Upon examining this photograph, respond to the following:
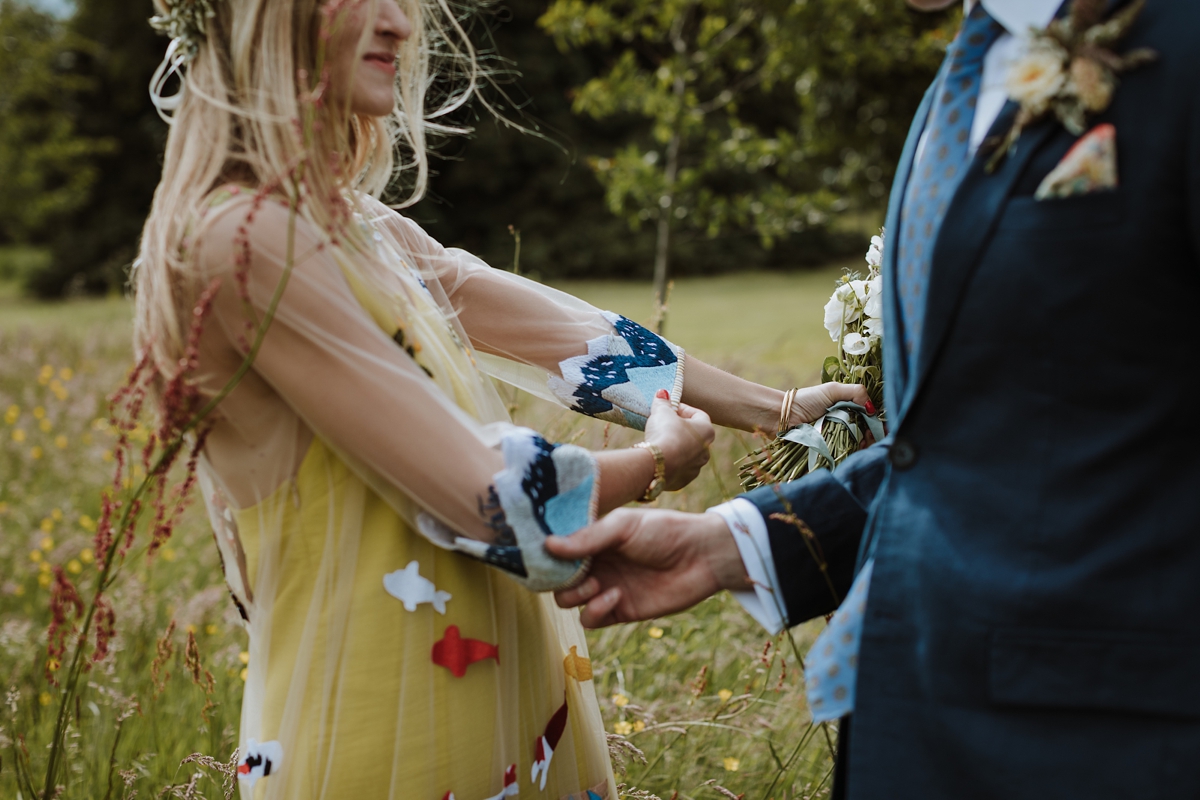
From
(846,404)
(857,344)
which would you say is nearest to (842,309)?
(857,344)

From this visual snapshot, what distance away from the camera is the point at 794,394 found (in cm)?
196

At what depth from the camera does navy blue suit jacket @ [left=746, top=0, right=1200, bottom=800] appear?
109cm

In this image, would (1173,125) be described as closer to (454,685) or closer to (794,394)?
(794,394)

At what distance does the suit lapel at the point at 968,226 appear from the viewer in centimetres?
114

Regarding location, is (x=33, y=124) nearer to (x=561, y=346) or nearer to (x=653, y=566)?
(x=561, y=346)

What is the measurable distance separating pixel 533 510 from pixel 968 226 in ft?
2.18

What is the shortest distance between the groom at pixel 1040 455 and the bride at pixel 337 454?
478 millimetres

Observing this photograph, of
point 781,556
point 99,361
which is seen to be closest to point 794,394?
point 781,556

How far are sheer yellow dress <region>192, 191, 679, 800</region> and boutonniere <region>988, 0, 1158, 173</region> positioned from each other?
0.79m

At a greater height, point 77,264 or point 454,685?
point 454,685

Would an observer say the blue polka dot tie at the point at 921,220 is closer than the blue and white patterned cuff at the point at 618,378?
Yes

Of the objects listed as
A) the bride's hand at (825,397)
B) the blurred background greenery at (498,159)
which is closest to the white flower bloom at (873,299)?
the bride's hand at (825,397)

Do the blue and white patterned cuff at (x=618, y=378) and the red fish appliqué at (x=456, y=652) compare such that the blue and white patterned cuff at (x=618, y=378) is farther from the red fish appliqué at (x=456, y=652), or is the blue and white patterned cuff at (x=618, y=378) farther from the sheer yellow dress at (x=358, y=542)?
the red fish appliqué at (x=456, y=652)

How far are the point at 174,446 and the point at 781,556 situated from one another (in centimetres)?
86
